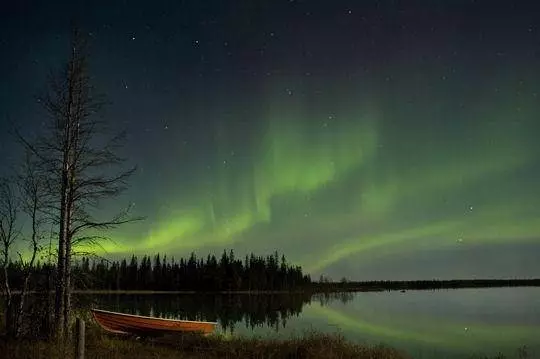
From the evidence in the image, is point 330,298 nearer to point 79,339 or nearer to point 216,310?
point 216,310

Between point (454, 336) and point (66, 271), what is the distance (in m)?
26.1

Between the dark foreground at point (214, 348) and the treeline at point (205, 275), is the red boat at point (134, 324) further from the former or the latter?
the treeline at point (205, 275)

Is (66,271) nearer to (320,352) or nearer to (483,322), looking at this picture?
(320,352)

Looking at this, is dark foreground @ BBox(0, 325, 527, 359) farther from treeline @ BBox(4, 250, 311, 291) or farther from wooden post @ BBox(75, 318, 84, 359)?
treeline @ BBox(4, 250, 311, 291)

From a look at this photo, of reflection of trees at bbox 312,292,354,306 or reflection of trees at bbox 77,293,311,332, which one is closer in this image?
reflection of trees at bbox 77,293,311,332

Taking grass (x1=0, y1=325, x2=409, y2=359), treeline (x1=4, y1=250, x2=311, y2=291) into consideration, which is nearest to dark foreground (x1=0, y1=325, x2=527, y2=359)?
grass (x1=0, y1=325, x2=409, y2=359)

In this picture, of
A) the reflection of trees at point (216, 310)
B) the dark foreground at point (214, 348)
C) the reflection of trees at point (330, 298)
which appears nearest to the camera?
the dark foreground at point (214, 348)

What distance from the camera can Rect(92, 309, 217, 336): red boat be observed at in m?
25.1

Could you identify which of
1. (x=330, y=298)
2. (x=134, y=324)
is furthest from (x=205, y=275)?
(x=134, y=324)

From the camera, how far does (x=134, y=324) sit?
25.6m

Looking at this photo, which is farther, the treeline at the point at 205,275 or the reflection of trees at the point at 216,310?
the treeline at the point at 205,275

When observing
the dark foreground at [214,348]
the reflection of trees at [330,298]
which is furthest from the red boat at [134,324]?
the reflection of trees at [330,298]

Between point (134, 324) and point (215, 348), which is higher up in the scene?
point (134, 324)

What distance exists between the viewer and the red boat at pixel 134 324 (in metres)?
25.1
